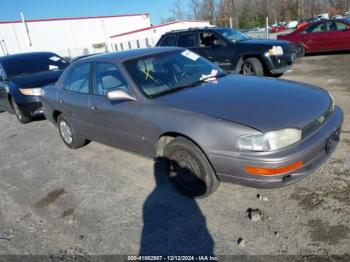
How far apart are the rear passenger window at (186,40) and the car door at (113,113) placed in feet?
18.1

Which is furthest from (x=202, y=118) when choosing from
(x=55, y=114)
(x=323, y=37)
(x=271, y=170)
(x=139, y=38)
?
(x=139, y=38)

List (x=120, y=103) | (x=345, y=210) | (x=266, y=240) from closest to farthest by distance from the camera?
(x=266, y=240), (x=345, y=210), (x=120, y=103)

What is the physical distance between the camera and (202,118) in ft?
9.82

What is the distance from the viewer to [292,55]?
330 inches

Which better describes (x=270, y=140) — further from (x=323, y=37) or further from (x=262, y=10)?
(x=262, y=10)

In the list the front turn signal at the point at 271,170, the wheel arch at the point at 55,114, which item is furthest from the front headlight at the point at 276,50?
the front turn signal at the point at 271,170

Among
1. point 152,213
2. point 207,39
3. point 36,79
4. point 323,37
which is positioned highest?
point 207,39

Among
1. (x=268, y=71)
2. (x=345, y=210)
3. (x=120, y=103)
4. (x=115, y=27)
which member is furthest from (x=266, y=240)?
(x=115, y=27)

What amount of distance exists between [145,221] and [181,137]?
3.02 feet

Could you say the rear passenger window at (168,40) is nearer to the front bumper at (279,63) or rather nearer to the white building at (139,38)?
the front bumper at (279,63)

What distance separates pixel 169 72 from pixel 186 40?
19.0ft

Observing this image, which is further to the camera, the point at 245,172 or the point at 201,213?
the point at 201,213

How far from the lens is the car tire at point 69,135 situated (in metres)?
5.12

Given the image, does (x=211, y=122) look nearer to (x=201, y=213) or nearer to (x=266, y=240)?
(x=201, y=213)
